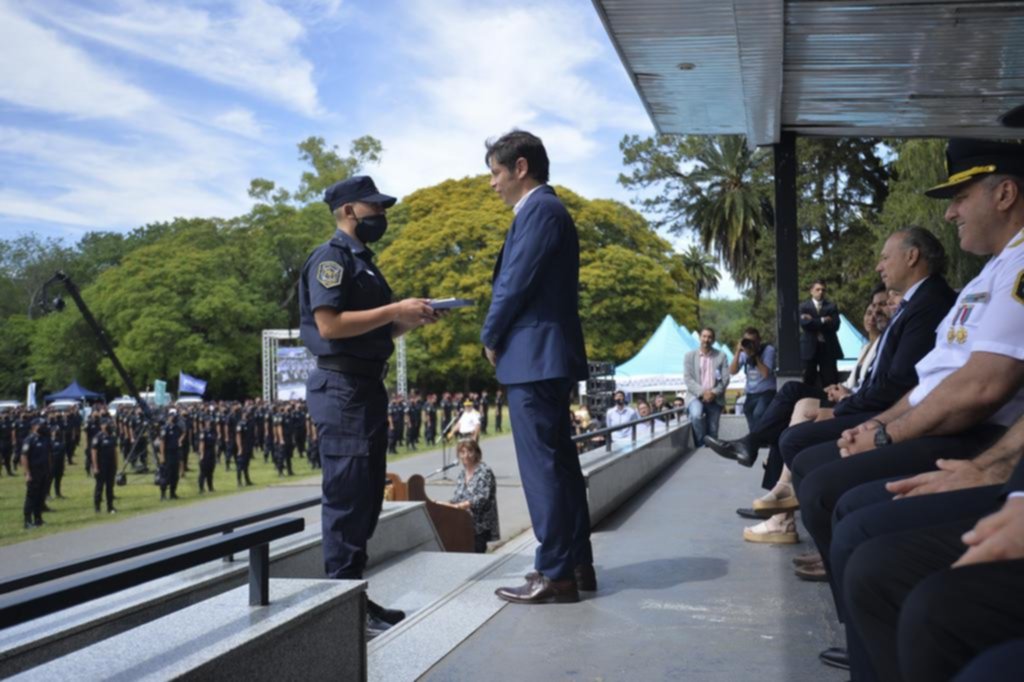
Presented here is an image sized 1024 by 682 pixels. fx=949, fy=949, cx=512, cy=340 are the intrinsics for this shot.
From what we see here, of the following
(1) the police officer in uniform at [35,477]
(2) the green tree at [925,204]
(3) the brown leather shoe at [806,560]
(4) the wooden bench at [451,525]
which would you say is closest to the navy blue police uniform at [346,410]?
(3) the brown leather shoe at [806,560]

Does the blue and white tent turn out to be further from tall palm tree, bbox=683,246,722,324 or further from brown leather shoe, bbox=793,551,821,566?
tall palm tree, bbox=683,246,722,324

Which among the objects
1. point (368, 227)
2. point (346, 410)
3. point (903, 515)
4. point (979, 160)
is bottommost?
point (903, 515)

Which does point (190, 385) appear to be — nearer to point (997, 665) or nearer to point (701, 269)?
point (701, 269)

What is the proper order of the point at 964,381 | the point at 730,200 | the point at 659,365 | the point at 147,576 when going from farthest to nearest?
the point at 730,200, the point at 659,365, the point at 964,381, the point at 147,576

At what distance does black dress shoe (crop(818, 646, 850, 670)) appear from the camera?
10.6 feet

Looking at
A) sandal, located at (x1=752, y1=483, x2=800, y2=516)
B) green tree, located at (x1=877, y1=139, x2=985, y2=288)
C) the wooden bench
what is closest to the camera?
sandal, located at (x1=752, y1=483, x2=800, y2=516)

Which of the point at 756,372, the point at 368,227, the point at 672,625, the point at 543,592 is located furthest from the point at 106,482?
the point at 672,625

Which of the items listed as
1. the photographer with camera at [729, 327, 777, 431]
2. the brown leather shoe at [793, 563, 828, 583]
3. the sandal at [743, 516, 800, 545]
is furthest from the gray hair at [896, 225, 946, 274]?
the photographer with camera at [729, 327, 777, 431]

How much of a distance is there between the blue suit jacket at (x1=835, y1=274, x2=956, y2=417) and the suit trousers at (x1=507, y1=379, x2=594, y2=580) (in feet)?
4.33

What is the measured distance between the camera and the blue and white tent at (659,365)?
33.2 m

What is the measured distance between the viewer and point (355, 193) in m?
4.30

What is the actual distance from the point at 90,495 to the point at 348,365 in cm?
2164

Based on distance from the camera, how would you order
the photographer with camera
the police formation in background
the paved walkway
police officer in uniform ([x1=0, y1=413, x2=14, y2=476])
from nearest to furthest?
the photographer with camera → the paved walkway → the police formation in background → police officer in uniform ([x1=0, y1=413, x2=14, y2=476])

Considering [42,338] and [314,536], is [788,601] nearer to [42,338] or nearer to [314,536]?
[314,536]
